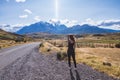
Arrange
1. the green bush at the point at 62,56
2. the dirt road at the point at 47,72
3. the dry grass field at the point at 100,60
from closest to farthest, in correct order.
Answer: the dirt road at the point at 47,72
the dry grass field at the point at 100,60
the green bush at the point at 62,56

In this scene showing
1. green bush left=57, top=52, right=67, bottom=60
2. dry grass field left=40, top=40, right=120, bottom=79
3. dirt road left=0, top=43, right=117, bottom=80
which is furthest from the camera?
green bush left=57, top=52, right=67, bottom=60

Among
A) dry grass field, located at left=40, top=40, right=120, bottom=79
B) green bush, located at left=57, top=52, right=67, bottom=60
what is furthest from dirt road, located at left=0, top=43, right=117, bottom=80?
green bush, located at left=57, top=52, right=67, bottom=60

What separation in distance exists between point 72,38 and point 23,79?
19.5 feet

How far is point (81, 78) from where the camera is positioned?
509 inches

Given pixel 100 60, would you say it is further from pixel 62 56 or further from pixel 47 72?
pixel 47 72

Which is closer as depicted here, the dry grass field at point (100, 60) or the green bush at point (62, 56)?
the dry grass field at point (100, 60)

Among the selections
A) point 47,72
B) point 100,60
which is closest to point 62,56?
point 100,60

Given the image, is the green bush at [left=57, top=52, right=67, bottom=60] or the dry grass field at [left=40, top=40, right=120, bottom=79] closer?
the dry grass field at [left=40, top=40, right=120, bottom=79]

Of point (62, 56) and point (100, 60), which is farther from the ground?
point (62, 56)

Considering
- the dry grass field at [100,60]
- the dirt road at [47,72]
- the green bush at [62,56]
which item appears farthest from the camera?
the green bush at [62,56]

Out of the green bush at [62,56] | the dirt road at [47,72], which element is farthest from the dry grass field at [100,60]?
the dirt road at [47,72]

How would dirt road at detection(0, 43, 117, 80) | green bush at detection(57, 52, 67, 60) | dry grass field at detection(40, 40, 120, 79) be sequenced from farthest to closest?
green bush at detection(57, 52, 67, 60)
dry grass field at detection(40, 40, 120, 79)
dirt road at detection(0, 43, 117, 80)

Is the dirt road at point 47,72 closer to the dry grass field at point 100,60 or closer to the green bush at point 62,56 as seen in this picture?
the dry grass field at point 100,60

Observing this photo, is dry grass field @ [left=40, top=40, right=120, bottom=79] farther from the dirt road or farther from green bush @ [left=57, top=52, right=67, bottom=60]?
the dirt road
